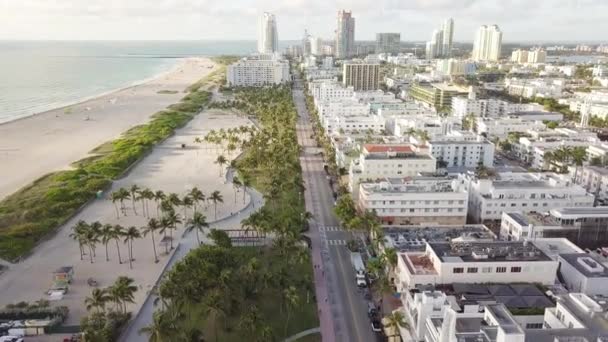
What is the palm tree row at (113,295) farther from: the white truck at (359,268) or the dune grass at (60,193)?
the white truck at (359,268)

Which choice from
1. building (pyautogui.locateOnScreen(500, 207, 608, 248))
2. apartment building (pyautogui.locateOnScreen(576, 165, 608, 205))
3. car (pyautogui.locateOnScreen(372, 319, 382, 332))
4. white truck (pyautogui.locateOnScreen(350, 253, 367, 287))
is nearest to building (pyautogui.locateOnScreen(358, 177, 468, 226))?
building (pyautogui.locateOnScreen(500, 207, 608, 248))

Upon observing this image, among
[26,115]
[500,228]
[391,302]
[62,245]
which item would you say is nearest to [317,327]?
[391,302]

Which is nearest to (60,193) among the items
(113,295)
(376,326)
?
(113,295)

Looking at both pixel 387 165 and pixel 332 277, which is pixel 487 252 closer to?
pixel 332 277

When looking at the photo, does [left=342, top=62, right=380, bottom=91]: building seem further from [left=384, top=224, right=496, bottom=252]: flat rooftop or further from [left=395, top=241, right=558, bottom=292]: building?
[left=395, top=241, right=558, bottom=292]: building

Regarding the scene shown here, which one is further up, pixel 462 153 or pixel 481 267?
pixel 462 153

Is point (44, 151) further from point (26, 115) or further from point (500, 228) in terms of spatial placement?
point (500, 228)
